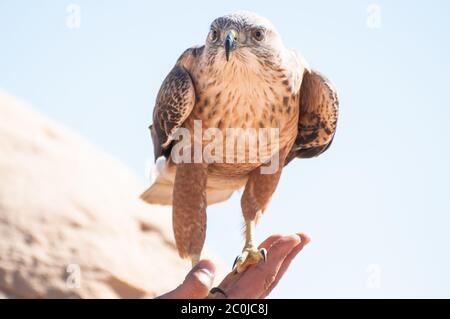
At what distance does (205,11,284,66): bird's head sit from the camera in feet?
21.5

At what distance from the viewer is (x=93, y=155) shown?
55.9 feet

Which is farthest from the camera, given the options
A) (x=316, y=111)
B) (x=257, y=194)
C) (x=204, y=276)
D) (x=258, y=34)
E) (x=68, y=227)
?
(x=68, y=227)

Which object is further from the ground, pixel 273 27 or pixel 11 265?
pixel 273 27

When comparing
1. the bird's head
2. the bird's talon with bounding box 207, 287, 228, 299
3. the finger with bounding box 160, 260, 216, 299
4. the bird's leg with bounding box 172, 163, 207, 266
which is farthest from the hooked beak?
the finger with bounding box 160, 260, 216, 299

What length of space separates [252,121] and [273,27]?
0.84 metres

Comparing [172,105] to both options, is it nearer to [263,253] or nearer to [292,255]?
[263,253]

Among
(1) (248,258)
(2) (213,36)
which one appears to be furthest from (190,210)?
(2) (213,36)

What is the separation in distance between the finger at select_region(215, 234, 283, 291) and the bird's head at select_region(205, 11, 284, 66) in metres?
1.54

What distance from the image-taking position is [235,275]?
646 centimetres

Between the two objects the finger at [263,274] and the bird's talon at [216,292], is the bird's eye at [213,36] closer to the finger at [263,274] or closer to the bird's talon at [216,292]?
the finger at [263,274]

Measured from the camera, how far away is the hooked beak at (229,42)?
20.9 ft

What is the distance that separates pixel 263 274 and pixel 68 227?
8.48m
